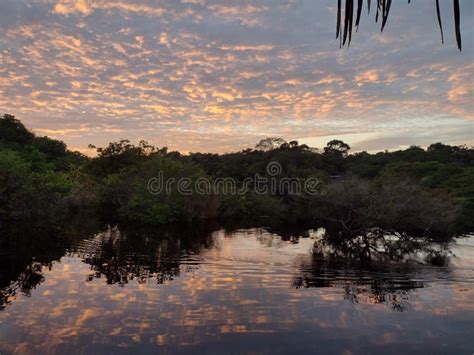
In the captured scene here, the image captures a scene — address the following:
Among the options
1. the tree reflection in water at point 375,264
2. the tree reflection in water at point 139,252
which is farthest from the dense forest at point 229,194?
the tree reflection in water at point 139,252

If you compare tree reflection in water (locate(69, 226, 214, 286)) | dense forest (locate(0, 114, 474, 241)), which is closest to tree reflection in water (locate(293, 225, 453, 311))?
dense forest (locate(0, 114, 474, 241))

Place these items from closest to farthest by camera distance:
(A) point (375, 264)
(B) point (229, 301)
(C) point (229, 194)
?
1. (B) point (229, 301)
2. (A) point (375, 264)
3. (C) point (229, 194)

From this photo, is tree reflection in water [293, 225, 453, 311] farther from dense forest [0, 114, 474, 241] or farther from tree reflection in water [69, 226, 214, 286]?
tree reflection in water [69, 226, 214, 286]

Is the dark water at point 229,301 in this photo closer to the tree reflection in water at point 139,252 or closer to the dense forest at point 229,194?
the tree reflection in water at point 139,252

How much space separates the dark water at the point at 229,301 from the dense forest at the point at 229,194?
4418 millimetres

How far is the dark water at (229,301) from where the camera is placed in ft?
28.5

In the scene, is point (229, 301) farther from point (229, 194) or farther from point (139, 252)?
point (229, 194)

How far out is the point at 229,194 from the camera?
40.8m

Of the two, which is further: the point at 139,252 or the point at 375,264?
the point at 139,252

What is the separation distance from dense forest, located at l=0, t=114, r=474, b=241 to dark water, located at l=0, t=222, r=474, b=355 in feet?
14.5

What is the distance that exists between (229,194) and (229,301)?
29.1 m

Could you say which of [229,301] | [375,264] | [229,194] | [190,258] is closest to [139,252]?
[190,258]

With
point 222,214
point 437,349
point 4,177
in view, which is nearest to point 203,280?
point 437,349

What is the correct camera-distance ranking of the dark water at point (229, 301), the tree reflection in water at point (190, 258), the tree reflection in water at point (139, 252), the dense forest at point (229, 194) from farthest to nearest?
the dense forest at point (229, 194)
the tree reflection in water at point (139, 252)
the tree reflection in water at point (190, 258)
the dark water at point (229, 301)
